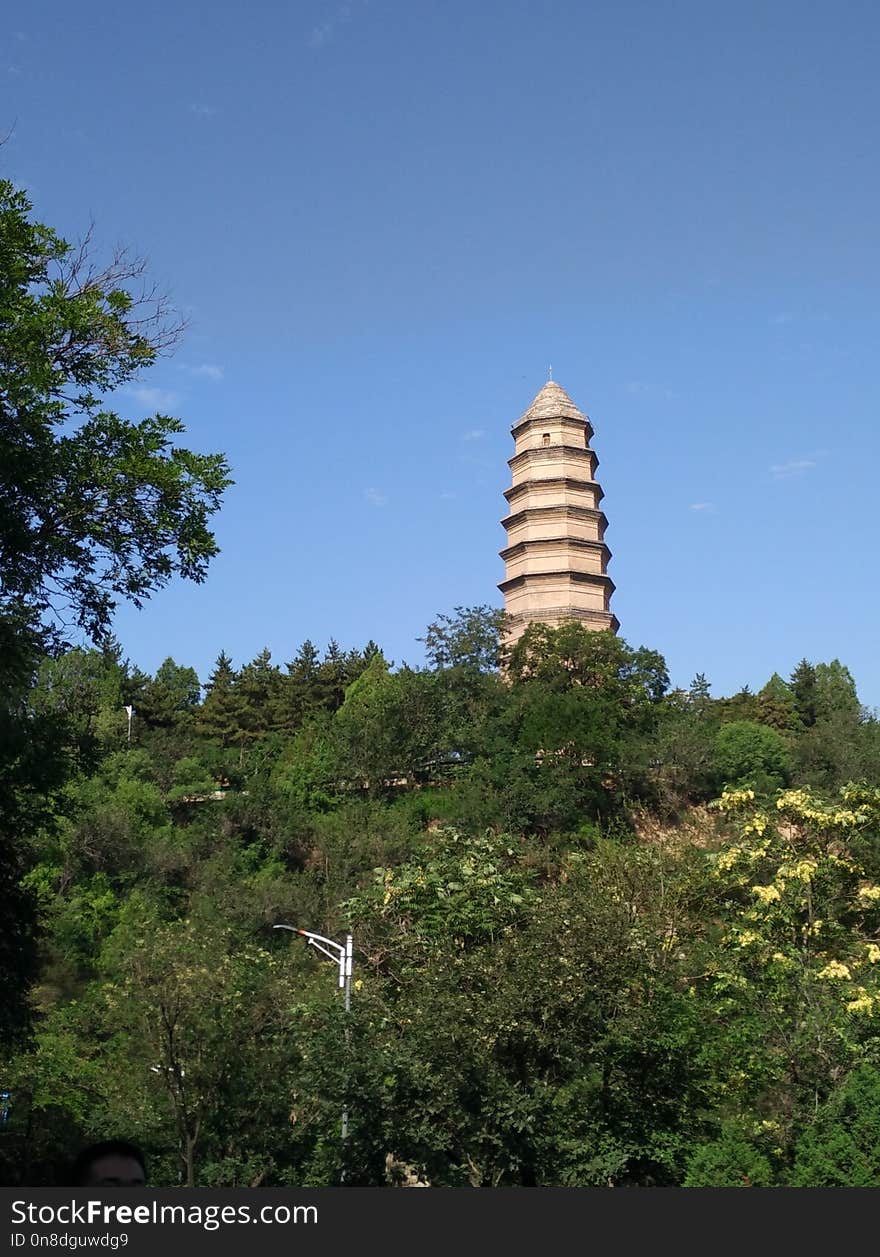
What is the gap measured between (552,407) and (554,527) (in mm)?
6988

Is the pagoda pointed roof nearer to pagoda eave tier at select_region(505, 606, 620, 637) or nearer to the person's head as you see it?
pagoda eave tier at select_region(505, 606, 620, 637)

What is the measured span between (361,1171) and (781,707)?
5023 centimetres

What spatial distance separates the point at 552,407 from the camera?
59.2 meters

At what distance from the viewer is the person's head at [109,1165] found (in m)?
4.02

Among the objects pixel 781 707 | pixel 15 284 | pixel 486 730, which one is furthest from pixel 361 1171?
pixel 781 707

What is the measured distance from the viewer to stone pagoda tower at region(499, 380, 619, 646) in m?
54.6

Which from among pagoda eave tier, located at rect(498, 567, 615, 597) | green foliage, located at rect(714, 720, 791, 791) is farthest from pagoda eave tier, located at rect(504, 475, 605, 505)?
green foliage, located at rect(714, 720, 791, 791)

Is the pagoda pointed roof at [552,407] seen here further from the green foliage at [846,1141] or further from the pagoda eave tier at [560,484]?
the green foliage at [846,1141]

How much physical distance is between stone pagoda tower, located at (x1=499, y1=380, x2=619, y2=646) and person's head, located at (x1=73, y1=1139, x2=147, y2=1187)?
1944 inches

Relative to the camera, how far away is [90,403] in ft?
49.2

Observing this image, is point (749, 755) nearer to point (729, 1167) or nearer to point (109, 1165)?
point (729, 1167)

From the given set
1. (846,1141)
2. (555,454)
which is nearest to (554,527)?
(555,454)

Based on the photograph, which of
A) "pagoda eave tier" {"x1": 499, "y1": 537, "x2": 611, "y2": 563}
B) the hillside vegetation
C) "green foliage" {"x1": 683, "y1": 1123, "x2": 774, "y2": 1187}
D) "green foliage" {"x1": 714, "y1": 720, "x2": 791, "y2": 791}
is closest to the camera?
"green foliage" {"x1": 683, "y1": 1123, "x2": 774, "y2": 1187}

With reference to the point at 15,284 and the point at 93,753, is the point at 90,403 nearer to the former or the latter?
the point at 15,284
